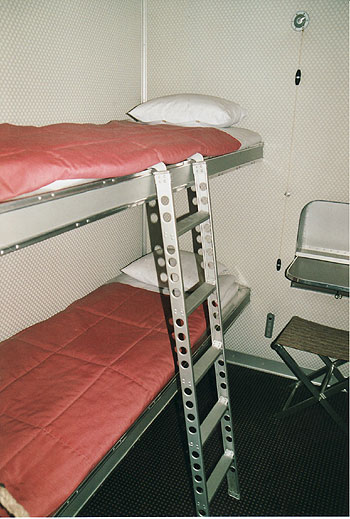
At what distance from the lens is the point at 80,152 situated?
1.34 meters

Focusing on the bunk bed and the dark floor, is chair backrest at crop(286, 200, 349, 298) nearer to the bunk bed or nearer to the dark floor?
the bunk bed

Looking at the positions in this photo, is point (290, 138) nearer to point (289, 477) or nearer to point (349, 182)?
point (349, 182)

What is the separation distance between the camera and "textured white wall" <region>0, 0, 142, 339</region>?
206 centimetres

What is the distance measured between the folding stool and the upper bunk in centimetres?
129

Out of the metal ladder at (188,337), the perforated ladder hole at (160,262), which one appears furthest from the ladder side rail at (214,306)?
the perforated ladder hole at (160,262)

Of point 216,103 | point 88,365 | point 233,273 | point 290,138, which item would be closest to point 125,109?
point 216,103

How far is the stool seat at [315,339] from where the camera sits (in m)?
2.49

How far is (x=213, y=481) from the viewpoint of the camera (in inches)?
75.4

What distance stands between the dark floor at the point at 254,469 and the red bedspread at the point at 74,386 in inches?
26.3

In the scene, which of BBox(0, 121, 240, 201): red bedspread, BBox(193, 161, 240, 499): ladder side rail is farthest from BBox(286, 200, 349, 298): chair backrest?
BBox(0, 121, 240, 201): red bedspread

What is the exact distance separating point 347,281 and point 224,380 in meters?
0.97

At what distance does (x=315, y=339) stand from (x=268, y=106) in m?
1.56

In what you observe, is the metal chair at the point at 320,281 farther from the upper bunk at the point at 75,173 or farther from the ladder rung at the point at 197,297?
the upper bunk at the point at 75,173

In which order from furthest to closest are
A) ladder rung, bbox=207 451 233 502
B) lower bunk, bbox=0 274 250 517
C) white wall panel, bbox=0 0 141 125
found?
white wall panel, bbox=0 0 141 125 < ladder rung, bbox=207 451 233 502 < lower bunk, bbox=0 274 250 517
